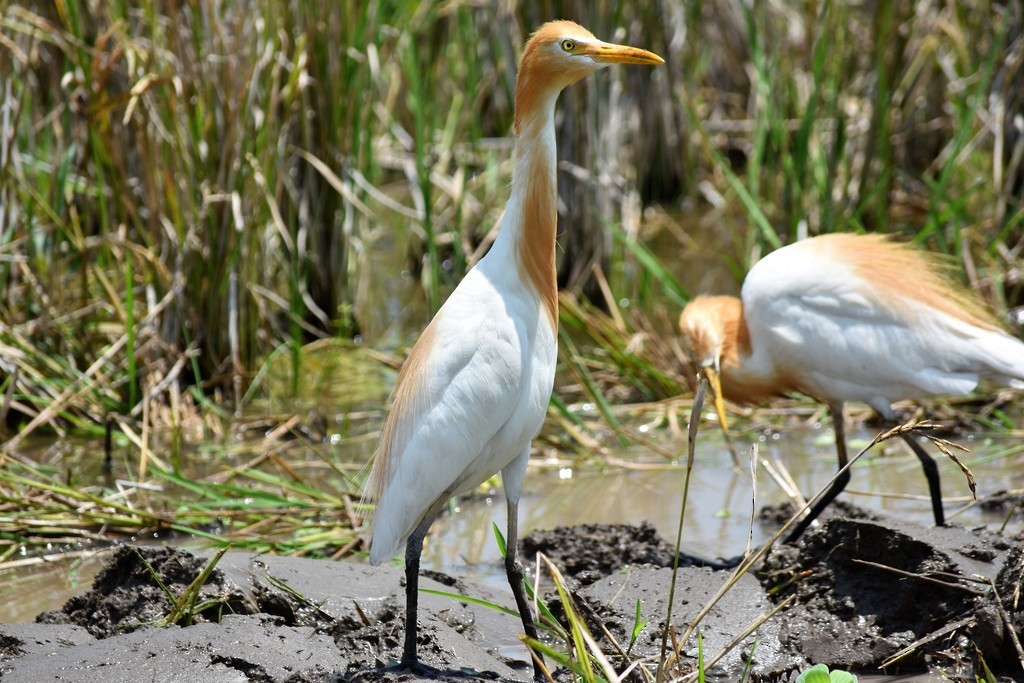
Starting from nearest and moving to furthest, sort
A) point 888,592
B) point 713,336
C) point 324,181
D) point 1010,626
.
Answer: point 1010,626 < point 888,592 < point 713,336 < point 324,181

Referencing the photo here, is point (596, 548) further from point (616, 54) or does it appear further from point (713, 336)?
point (616, 54)

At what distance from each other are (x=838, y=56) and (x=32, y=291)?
4.50 metres

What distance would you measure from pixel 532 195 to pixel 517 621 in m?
1.39

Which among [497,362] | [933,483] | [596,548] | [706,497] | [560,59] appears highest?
[560,59]

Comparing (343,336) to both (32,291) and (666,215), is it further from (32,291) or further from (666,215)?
(666,215)

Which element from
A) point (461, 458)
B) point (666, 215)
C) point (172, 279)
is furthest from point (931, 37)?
point (461, 458)

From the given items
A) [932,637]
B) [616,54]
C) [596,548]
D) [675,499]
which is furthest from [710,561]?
[616,54]

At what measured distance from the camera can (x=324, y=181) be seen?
243 inches

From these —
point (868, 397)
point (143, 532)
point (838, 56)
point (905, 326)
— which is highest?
point (838, 56)

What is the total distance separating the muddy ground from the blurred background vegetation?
1482mm

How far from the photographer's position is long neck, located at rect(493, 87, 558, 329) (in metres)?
3.07

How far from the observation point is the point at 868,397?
4.40 metres

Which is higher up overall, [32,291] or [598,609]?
[32,291]

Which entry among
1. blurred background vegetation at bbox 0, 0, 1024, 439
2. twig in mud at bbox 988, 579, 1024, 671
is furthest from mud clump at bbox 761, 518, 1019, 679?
blurred background vegetation at bbox 0, 0, 1024, 439
